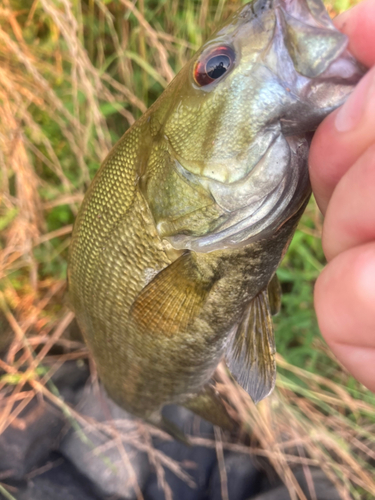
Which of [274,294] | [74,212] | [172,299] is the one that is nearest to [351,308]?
[172,299]

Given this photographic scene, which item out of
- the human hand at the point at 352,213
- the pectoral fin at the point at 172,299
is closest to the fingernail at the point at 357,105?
the human hand at the point at 352,213

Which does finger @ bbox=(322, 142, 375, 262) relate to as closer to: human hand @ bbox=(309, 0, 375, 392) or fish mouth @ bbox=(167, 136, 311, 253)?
human hand @ bbox=(309, 0, 375, 392)

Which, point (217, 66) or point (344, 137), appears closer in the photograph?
point (344, 137)

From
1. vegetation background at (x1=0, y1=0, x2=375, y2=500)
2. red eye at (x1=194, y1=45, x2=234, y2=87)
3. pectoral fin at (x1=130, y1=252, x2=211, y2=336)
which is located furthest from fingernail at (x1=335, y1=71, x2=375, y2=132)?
vegetation background at (x1=0, y1=0, x2=375, y2=500)

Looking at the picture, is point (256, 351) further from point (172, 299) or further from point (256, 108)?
point (256, 108)

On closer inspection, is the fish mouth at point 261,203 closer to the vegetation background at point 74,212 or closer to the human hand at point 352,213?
the human hand at point 352,213

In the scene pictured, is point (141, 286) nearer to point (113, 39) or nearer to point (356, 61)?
point (356, 61)
